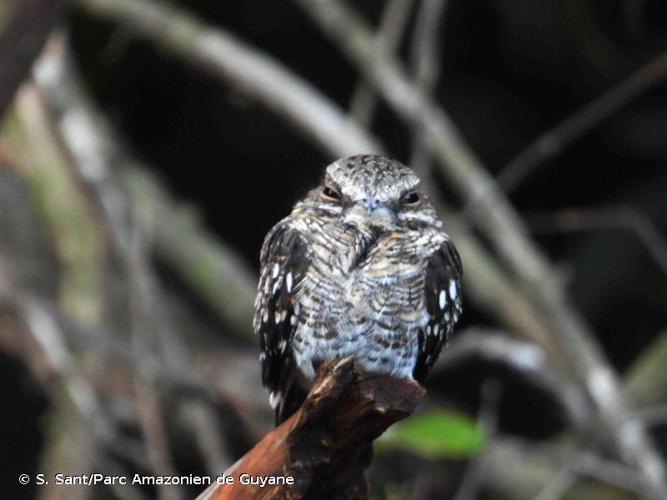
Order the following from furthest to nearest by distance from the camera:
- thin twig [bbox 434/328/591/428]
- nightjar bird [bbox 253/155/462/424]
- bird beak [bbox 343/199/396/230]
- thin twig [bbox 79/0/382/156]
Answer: thin twig [bbox 79/0/382/156] → thin twig [bbox 434/328/591/428] → bird beak [bbox 343/199/396/230] → nightjar bird [bbox 253/155/462/424]

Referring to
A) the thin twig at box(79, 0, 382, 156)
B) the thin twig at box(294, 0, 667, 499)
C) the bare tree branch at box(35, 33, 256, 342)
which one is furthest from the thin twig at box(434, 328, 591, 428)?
the bare tree branch at box(35, 33, 256, 342)

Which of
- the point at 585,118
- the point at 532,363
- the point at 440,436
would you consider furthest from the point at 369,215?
the point at 585,118

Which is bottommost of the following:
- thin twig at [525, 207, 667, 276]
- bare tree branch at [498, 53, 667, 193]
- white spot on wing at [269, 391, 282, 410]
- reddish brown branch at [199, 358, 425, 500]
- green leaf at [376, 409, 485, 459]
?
reddish brown branch at [199, 358, 425, 500]

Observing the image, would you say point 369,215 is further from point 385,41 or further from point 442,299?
point 385,41

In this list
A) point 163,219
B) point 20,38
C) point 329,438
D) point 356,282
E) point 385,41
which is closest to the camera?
point 329,438

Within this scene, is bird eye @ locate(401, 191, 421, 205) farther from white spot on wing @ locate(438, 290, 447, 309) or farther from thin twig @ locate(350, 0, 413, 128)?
thin twig @ locate(350, 0, 413, 128)
